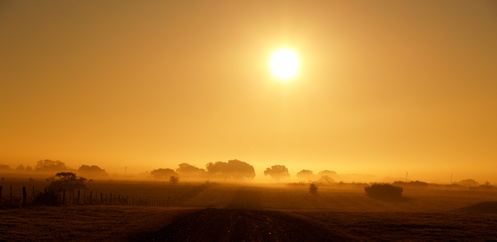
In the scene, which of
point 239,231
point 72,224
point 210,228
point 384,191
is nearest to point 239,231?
point 239,231

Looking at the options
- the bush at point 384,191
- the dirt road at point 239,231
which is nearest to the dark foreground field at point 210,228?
the dirt road at point 239,231

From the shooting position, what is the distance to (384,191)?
9981 cm

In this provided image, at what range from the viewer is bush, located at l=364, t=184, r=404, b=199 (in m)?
98.0

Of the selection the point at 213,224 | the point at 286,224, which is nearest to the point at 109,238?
the point at 213,224

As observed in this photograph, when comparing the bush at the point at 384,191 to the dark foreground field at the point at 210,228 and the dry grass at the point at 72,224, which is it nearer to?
the dark foreground field at the point at 210,228

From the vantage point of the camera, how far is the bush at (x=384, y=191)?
98.0 m

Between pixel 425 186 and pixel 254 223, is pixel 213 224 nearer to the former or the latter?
pixel 254 223

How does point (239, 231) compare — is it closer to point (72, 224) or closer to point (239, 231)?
point (239, 231)

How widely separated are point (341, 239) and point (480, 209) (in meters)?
41.8

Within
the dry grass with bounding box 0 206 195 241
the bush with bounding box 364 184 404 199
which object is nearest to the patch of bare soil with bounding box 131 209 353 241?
the dry grass with bounding box 0 206 195 241

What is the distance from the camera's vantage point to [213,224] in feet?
103

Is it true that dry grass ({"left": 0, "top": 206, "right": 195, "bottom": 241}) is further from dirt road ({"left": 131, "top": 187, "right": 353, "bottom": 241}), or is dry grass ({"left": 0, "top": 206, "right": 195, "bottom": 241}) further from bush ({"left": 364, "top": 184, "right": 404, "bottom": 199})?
bush ({"left": 364, "top": 184, "right": 404, "bottom": 199})

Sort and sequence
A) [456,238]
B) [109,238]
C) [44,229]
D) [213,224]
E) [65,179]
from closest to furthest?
1. [109,238]
2. [44,229]
3. [456,238]
4. [213,224]
5. [65,179]

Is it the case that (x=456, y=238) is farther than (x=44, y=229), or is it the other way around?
(x=456, y=238)
